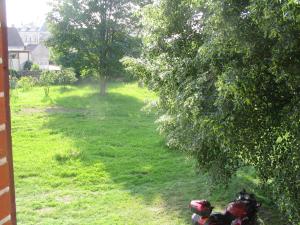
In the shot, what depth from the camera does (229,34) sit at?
3840 millimetres

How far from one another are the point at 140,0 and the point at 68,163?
10832 millimetres

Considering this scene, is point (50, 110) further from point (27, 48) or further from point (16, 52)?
point (27, 48)

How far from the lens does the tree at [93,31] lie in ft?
69.2

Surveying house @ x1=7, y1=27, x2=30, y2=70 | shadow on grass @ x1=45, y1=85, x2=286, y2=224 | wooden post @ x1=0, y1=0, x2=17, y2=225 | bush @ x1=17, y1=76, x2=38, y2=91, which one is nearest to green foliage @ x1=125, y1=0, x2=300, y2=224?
shadow on grass @ x1=45, y1=85, x2=286, y2=224

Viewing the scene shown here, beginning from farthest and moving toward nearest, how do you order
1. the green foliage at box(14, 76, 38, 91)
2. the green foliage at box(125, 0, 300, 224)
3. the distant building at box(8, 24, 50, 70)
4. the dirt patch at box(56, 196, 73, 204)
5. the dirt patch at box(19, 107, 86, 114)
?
the distant building at box(8, 24, 50, 70)
the green foliage at box(14, 76, 38, 91)
the dirt patch at box(19, 107, 86, 114)
the dirt patch at box(56, 196, 73, 204)
the green foliage at box(125, 0, 300, 224)

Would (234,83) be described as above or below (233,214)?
above

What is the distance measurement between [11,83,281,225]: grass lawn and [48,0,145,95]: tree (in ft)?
21.4

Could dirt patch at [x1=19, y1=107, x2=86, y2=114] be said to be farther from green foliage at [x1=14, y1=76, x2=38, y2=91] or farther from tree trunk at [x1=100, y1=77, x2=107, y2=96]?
green foliage at [x1=14, y1=76, x2=38, y2=91]

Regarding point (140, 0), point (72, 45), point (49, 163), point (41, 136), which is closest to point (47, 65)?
point (72, 45)

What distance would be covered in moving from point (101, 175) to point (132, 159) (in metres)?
1.46

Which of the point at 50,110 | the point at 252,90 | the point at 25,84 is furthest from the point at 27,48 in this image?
the point at 252,90

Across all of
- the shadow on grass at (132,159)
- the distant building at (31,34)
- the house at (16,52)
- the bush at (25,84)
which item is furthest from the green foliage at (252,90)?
the distant building at (31,34)

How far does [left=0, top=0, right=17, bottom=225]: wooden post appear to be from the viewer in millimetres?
1303

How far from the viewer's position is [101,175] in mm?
8320
